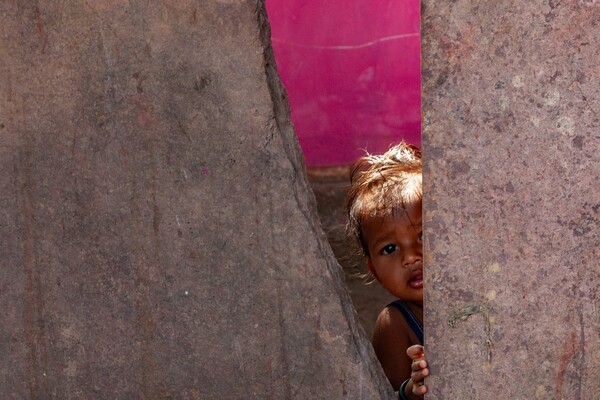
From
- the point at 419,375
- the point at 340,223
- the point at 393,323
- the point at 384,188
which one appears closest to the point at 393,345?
the point at 393,323

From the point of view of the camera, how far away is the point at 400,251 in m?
2.98

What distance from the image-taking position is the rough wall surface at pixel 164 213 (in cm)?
234

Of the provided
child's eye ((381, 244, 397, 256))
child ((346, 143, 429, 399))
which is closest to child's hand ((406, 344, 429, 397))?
child ((346, 143, 429, 399))

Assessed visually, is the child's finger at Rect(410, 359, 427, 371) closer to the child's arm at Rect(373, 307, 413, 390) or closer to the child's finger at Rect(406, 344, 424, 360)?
the child's finger at Rect(406, 344, 424, 360)

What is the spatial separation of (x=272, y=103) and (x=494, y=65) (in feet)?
1.47

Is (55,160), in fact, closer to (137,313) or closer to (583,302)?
(137,313)

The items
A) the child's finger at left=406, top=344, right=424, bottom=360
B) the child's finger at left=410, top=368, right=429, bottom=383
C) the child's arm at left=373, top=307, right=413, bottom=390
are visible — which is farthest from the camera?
the child's arm at left=373, top=307, right=413, bottom=390

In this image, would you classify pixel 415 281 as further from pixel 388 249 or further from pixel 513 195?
pixel 513 195

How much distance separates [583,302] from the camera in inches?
88.0

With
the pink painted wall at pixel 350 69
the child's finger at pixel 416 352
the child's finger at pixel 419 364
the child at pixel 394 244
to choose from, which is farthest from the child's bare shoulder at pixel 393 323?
the pink painted wall at pixel 350 69

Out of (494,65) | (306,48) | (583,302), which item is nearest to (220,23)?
(494,65)

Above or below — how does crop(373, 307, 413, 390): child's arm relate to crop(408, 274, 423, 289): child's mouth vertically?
below

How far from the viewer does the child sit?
2949 mm

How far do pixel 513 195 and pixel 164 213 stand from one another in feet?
2.36
